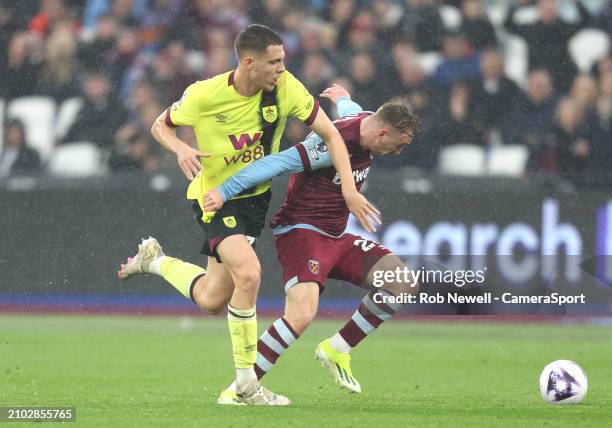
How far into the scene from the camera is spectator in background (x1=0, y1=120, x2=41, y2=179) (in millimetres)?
12227

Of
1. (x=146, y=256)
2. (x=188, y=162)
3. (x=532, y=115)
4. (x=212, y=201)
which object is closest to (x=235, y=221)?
(x=212, y=201)

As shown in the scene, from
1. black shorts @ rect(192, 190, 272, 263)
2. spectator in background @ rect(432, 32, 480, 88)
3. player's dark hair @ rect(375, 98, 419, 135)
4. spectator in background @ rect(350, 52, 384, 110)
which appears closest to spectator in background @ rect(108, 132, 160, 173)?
spectator in background @ rect(350, 52, 384, 110)

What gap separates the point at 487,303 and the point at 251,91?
1.85 metres

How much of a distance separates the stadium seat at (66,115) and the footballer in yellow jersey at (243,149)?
5.32m

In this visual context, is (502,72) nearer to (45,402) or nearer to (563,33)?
(563,33)

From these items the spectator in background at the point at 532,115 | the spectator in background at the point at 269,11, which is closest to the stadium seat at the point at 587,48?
the spectator in background at the point at 532,115

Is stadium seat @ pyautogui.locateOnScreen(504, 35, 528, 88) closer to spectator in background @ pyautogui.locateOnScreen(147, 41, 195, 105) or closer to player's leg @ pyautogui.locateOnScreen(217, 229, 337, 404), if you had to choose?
spectator in background @ pyautogui.locateOnScreen(147, 41, 195, 105)

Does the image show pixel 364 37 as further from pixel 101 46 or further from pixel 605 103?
pixel 101 46

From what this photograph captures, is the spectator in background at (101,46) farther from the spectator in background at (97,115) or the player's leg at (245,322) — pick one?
the player's leg at (245,322)

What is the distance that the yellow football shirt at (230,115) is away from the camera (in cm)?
699

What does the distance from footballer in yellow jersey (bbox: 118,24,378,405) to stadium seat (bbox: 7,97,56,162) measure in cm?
532

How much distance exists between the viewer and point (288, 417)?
6.25m

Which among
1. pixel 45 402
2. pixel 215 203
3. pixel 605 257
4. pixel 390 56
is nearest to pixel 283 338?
pixel 215 203

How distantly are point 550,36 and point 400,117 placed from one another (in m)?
5.67
